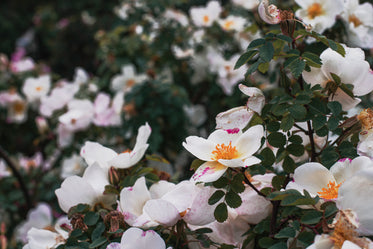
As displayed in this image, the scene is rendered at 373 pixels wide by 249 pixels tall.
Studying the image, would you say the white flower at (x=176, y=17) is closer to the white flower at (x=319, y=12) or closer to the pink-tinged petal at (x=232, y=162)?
the white flower at (x=319, y=12)

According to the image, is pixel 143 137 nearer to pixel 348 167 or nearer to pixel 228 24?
pixel 348 167

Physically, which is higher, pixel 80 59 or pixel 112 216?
pixel 112 216

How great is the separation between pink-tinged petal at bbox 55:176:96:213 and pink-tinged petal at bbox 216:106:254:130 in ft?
0.82

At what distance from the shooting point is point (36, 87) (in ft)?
6.60

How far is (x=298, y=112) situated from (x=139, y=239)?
295 mm

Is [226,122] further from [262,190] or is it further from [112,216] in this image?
[112,216]

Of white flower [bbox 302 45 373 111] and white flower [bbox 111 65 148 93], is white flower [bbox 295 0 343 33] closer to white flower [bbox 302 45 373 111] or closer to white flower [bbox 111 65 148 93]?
white flower [bbox 302 45 373 111]

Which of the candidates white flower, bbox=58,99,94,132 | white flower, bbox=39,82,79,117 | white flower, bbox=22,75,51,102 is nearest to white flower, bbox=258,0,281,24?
white flower, bbox=58,99,94,132

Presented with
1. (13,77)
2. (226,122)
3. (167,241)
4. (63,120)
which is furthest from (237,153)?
(13,77)

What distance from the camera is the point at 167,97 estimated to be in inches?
67.0

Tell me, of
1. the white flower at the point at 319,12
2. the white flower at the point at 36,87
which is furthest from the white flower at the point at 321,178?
the white flower at the point at 36,87

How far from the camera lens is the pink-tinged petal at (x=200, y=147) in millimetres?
671

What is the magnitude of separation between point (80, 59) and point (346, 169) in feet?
13.4

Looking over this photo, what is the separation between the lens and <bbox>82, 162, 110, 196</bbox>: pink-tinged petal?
2.59 feet
